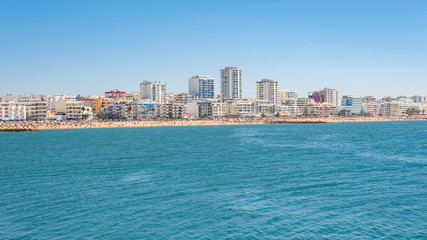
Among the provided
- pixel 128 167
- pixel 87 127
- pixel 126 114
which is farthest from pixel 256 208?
pixel 126 114

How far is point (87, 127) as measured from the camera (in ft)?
350

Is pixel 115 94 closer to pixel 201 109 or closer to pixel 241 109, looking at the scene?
pixel 201 109

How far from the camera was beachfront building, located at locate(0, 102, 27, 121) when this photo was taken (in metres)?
117

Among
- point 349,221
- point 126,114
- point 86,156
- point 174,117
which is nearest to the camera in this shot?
point 349,221

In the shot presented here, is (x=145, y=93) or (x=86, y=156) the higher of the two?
(x=145, y=93)

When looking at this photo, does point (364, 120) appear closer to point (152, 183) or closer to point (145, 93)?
point (145, 93)

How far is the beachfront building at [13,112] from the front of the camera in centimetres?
11669

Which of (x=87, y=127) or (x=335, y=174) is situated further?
(x=87, y=127)

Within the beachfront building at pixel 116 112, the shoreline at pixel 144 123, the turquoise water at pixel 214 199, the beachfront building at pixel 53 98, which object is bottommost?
the turquoise water at pixel 214 199

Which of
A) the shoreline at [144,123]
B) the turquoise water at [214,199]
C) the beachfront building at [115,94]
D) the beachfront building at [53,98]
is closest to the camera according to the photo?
the turquoise water at [214,199]

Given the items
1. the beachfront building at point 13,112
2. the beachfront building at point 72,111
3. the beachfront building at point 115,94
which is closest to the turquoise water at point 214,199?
the beachfront building at point 13,112

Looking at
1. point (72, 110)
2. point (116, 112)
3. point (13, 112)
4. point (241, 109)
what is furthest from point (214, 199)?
point (241, 109)

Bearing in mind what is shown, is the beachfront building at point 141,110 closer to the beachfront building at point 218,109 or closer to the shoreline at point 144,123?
the shoreline at point 144,123

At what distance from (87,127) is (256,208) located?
9611 centimetres
